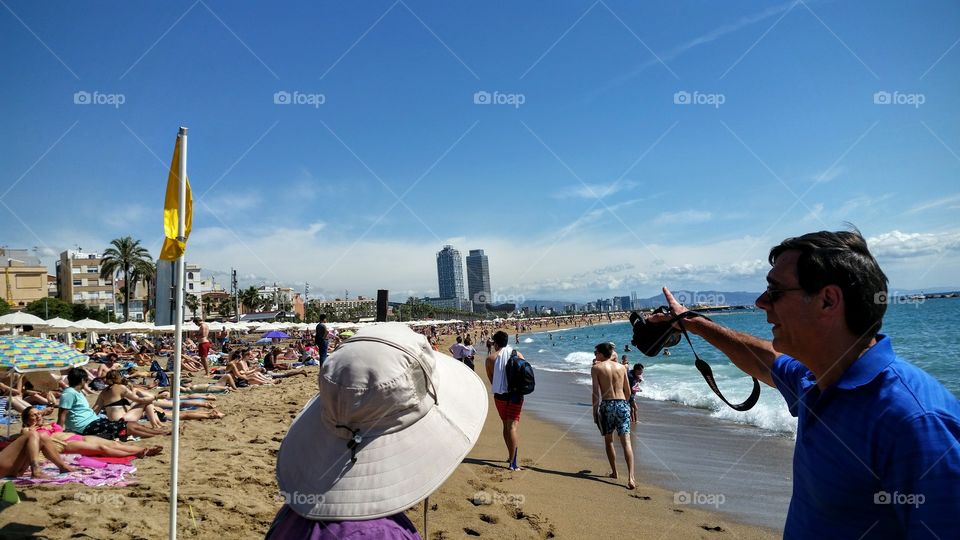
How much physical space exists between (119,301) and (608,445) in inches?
3709

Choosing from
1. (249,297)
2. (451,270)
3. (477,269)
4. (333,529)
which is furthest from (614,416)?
(451,270)

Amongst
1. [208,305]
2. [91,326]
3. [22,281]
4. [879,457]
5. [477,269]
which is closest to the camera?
[879,457]

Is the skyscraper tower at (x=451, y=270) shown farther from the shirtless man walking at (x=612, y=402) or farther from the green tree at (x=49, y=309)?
the shirtless man walking at (x=612, y=402)

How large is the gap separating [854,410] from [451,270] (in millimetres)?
186252

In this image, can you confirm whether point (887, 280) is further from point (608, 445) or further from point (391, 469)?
point (608, 445)

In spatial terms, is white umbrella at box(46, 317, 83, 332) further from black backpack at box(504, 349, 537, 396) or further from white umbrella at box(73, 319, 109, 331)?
black backpack at box(504, 349, 537, 396)

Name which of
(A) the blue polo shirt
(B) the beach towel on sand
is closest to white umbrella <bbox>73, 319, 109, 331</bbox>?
(B) the beach towel on sand

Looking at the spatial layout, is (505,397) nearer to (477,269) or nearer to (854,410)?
(854,410)

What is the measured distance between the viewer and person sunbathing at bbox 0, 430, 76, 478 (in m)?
4.94

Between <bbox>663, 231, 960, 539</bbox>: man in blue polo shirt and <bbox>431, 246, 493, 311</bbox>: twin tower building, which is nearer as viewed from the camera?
<bbox>663, 231, 960, 539</bbox>: man in blue polo shirt

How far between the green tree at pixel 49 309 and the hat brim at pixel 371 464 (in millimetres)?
66730

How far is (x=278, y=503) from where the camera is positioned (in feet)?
16.1

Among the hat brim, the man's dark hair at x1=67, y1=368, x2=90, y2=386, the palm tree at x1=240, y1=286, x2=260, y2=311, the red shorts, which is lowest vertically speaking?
the red shorts

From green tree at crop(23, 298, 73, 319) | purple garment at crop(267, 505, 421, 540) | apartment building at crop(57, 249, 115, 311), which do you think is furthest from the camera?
apartment building at crop(57, 249, 115, 311)
